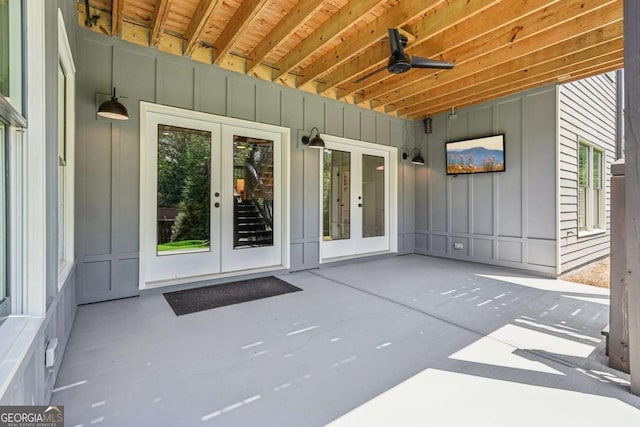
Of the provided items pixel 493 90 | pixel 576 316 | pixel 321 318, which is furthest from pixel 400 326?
pixel 493 90

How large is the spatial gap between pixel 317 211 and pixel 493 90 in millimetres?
3590

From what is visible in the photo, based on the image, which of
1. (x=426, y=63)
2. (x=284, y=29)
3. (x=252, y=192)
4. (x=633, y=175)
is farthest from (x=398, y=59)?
(x=252, y=192)

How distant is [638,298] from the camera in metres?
1.81

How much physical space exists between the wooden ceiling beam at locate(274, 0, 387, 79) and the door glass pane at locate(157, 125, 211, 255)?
5.01ft

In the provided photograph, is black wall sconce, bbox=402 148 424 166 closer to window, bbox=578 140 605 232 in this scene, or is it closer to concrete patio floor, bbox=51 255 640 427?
window, bbox=578 140 605 232

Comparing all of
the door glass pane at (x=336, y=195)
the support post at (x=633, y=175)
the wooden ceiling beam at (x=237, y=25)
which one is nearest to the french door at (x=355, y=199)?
the door glass pane at (x=336, y=195)

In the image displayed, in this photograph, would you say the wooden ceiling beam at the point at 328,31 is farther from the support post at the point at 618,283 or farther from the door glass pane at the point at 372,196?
the support post at the point at 618,283

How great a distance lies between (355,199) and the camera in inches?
228

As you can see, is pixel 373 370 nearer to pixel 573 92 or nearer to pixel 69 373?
pixel 69 373

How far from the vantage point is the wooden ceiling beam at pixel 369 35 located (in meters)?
3.06

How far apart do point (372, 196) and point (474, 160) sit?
201cm

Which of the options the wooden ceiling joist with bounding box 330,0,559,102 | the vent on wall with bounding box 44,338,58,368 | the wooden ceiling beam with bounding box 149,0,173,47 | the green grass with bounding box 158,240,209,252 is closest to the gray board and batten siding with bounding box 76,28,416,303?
the wooden ceiling beam with bounding box 149,0,173,47

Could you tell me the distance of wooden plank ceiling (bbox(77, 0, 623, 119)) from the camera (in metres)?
3.12

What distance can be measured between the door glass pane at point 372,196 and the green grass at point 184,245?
3072 mm
